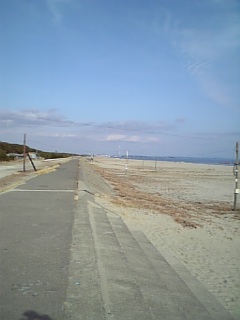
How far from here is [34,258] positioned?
19.9 feet

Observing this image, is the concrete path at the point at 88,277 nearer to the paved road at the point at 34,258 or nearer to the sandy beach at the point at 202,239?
the paved road at the point at 34,258

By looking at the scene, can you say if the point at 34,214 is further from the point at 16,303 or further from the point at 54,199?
the point at 16,303

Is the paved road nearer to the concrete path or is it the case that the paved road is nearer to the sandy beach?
the concrete path

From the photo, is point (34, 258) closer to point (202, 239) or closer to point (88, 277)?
point (88, 277)

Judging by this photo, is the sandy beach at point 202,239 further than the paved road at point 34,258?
Yes

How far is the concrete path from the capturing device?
4.25 metres

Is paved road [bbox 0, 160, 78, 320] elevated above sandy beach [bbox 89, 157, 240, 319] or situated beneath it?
elevated above

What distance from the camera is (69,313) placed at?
403cm

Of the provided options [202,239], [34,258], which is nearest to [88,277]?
[34,258]

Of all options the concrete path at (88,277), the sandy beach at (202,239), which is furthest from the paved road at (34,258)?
the sandy beach at (202,239)

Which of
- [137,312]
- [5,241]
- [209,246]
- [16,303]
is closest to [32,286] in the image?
[16,303]

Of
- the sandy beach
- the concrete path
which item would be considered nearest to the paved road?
the concrete path

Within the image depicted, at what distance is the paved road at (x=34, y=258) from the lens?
13.9 feet

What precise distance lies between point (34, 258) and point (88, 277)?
1313mm
